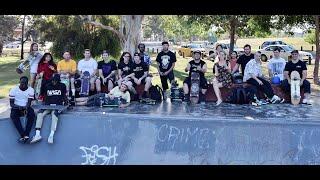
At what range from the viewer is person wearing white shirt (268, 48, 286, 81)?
10.7 metres

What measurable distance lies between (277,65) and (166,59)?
2.77 metres

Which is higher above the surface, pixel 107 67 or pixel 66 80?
pixel 107 67

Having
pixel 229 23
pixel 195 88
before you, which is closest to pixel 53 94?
pixel 195 88

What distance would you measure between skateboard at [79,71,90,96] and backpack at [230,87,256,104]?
11.5 ft

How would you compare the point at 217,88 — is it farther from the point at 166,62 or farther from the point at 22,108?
the point at 22,108

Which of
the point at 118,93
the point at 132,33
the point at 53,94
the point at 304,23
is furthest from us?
the point at 304,23

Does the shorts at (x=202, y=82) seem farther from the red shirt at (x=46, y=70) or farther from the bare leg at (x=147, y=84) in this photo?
the red shirt at (x=46, y=70)

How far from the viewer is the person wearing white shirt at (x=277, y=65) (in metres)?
10.7

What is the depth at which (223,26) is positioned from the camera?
2548cm

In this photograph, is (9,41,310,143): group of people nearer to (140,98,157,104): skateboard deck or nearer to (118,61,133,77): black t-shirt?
(118,61,133,77): black t-shirt

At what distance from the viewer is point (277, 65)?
35.3 feet

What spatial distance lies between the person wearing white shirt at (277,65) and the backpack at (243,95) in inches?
33.8
